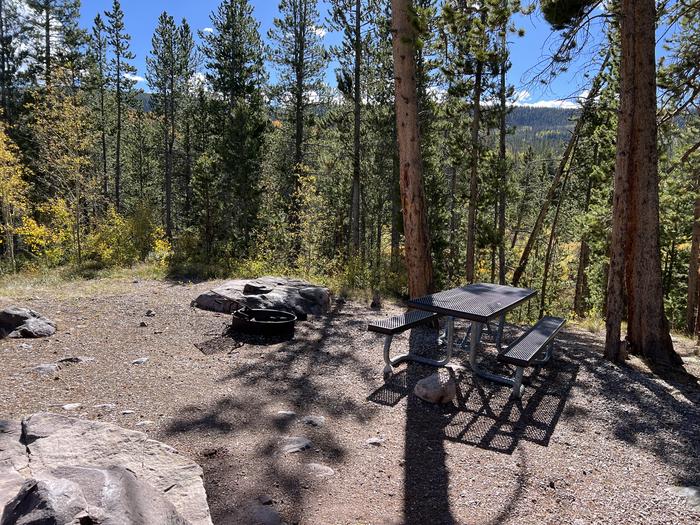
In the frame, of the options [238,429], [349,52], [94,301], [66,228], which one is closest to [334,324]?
[238,429]

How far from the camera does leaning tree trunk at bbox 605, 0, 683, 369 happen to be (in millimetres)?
5523

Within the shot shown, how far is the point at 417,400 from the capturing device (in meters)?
4.34

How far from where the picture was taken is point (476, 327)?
4785mm

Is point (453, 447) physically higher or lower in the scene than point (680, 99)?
lower

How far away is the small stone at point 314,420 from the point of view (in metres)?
3.75

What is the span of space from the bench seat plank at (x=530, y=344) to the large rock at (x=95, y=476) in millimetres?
2822

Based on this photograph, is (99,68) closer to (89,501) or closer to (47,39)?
(47,39)

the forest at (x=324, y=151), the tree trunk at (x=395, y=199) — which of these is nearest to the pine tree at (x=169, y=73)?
the forest at (x=324, y=151)

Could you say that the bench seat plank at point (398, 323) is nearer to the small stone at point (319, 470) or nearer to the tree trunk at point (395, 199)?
the small stone at point (319, 470)

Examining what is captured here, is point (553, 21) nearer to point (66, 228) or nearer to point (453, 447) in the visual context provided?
point (453, 447)

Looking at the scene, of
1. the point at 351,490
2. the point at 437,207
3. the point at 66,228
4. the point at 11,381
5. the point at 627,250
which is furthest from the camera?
the point at 437,207

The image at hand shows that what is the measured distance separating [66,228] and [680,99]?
17710 mm

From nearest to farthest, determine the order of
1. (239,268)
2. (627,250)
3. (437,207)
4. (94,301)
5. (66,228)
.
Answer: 1. (627,250)
2. (94,301)
3. (239,268)
4. (66,228)
5. (437,207)

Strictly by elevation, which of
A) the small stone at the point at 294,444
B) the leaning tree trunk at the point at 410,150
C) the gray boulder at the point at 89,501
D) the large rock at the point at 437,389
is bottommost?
the small stone at the point at 294,444
